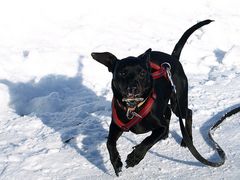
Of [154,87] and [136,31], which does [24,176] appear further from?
[136,31]

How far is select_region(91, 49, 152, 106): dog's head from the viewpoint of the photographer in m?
4.12

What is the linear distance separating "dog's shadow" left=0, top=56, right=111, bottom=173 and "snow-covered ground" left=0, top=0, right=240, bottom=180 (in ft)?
0.04

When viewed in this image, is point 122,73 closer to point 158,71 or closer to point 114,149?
point 158,71

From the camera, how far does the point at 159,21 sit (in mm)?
9695

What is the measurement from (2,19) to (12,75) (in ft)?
7.64

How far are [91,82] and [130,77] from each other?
2956 millimetres

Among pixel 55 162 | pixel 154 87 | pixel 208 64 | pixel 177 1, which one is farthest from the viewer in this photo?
pixel 177 1

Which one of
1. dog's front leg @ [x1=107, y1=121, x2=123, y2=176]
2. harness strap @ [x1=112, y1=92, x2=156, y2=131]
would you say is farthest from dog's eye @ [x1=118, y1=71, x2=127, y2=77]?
dog's front leg @ [x1=107, y1=121, x2=123, y2=176]

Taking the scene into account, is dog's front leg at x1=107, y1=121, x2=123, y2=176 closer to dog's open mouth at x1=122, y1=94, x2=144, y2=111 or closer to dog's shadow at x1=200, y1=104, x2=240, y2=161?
dog's open mouth at x1=122, y1=94, x2=144, y2=111

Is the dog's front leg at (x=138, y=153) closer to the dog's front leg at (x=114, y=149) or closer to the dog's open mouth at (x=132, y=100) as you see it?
the dog's front leg at (x=114, y=149)

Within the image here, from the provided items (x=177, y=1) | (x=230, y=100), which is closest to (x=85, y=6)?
(x=177, y=1)

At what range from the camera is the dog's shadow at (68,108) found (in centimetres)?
533

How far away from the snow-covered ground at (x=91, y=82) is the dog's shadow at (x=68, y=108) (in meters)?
0.01

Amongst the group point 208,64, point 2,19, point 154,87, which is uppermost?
point 154,87
